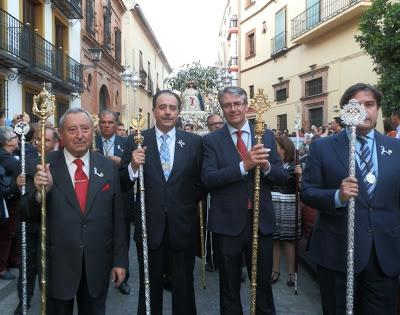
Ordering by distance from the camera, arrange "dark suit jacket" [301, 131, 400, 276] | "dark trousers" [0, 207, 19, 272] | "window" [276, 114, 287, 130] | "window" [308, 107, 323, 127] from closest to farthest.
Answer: "dark suit jacket" [301, 131, 400, 276]
"dark trousers" [0, 207, 19, 272]
"window" [308, 107, 323, 127]
"window" [276, 114, 287, 130]

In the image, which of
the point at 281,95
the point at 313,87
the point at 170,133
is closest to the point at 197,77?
the point at 281,95

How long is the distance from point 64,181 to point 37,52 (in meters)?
12.0

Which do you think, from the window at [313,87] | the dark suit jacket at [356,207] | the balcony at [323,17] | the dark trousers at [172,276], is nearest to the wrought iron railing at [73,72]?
the balcony at [323,17]

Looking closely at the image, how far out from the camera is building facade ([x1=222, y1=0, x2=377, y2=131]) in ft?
61.2

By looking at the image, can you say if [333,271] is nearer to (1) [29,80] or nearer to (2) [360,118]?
(2) [360,118]

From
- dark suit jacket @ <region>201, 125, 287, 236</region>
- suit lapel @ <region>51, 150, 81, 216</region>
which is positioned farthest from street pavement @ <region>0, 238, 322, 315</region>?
suit lapel @ <region>51, 150, 81, 216</region>

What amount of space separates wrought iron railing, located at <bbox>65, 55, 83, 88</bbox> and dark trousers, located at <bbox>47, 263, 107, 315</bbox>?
1447 centimetres

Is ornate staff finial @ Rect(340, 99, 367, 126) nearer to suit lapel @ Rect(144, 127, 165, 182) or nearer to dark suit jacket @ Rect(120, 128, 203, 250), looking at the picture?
dark suit jacket @ Rect(120, 128, 203, 250)

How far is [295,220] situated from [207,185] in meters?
2.33

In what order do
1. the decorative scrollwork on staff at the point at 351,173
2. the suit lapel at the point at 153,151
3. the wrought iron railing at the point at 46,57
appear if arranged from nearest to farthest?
the decorative scrollwork on staff at the point at 351,173 < the suit lapel at the point at 153,151 < the wrought iron railing at the point at 46,57

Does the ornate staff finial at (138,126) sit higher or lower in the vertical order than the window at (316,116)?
lower

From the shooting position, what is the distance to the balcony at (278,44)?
81.4 ft

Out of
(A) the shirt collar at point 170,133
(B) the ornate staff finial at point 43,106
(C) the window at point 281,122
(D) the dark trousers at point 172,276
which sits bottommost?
(D) the dark trousers at point 172,276

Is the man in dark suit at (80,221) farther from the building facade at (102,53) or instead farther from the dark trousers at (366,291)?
the building facade at (102,53)
